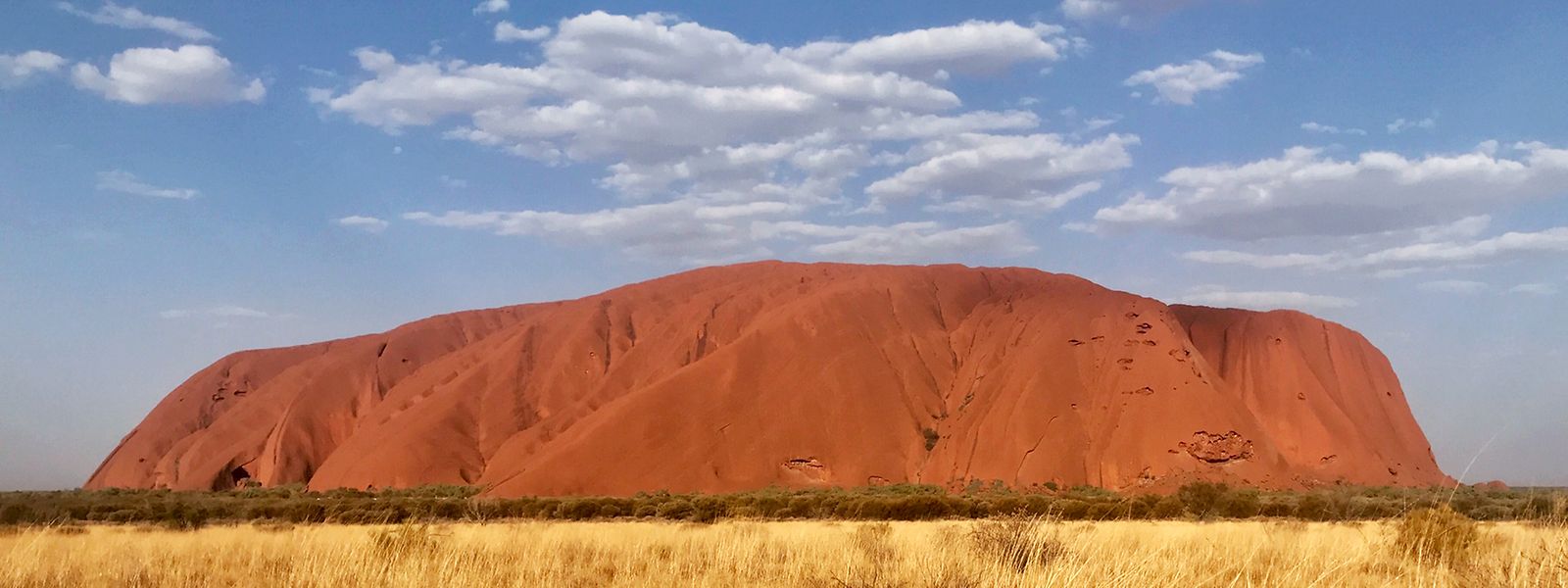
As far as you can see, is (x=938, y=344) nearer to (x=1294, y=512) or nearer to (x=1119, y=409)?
(x=1119, y=409)

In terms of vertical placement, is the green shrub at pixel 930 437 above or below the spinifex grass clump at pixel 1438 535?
below

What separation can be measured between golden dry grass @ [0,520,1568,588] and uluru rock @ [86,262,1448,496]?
42.2 metres

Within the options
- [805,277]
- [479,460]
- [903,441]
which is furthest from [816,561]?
[805,277]

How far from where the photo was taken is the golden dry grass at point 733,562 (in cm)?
746

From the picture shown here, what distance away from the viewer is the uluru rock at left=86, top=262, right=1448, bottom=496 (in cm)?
5809

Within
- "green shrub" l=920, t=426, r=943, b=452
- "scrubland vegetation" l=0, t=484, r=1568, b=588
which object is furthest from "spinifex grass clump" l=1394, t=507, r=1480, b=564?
"green shrub" l=920, t=426, r=943, b=452

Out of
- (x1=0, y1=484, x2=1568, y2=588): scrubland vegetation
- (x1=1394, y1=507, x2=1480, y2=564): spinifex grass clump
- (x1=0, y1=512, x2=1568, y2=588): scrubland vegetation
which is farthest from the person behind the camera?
(x1=1394, y1=507, x2=1480, y2=564): spinifex grass clump

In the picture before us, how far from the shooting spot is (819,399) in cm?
6288

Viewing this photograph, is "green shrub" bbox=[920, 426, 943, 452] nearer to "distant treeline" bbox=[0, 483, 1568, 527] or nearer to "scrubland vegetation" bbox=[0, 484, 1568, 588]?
"distant treeline" bbox=[0, 483, 1568, 527]

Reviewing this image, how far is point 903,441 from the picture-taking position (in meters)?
61.8

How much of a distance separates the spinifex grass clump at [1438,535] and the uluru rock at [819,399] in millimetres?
42520

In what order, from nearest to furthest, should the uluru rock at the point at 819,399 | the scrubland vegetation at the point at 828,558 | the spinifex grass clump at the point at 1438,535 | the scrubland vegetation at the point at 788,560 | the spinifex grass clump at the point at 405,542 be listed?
the scrubland vegetation at the point at 828,558 → the scrubland vegetation at the point at 788,560 → the spinifex grass clump at the point at 405,542 → the spinifex grass clump at the point at 1438,535 → the uluru rock at the point at 819,399

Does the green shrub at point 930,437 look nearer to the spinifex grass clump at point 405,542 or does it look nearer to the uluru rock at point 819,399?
the uluru rock at point 819,399

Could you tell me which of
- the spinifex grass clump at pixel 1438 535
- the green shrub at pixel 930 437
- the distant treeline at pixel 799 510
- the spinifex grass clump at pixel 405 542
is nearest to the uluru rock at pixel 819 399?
the green shrub at pixel 930 437
